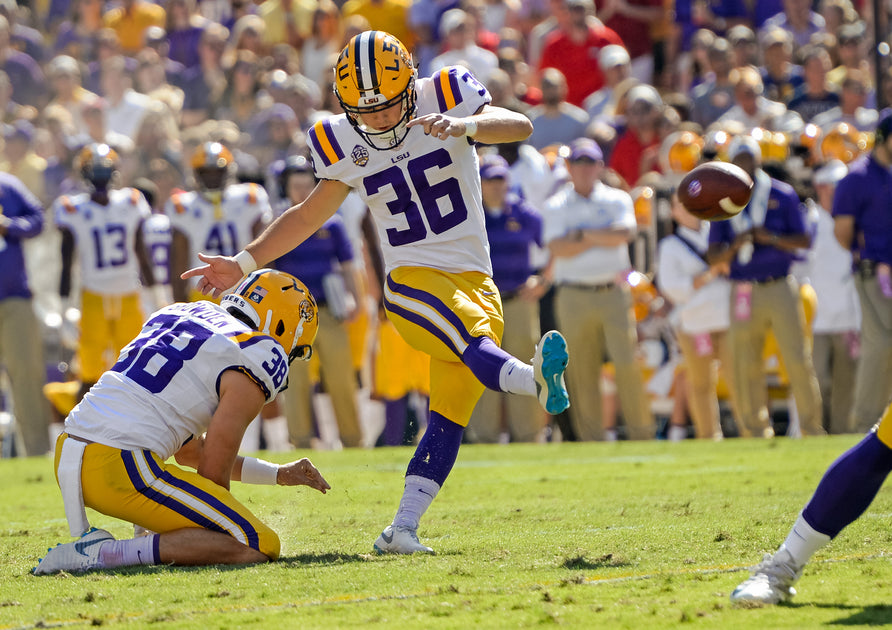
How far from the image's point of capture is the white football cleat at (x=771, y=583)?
384 centimetres

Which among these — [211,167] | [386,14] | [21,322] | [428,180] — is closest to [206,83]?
[386,14]

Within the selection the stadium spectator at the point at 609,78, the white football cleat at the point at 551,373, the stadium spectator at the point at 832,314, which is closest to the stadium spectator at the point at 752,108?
the stadium spectator at the point at 832,314

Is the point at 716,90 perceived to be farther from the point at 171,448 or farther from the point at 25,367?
the point at 171,448

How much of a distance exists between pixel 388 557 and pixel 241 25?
10581mm

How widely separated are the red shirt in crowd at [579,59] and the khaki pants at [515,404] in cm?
330

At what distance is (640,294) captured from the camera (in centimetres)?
1157

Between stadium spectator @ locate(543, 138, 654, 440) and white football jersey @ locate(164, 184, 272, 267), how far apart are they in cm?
234

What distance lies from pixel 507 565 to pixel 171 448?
4.26 feet

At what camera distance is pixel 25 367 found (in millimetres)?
10758

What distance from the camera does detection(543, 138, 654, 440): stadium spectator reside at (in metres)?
10.5

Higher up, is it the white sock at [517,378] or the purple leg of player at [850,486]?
the white sock at [517,378]

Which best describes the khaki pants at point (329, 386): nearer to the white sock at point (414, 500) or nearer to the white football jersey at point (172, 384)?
the white sock at point (414, 500)

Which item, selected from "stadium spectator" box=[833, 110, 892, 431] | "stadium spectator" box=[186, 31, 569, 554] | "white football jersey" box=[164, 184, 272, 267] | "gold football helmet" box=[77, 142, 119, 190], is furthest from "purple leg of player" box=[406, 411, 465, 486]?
"gold football helmet" box=[77, 142, 119, 190]

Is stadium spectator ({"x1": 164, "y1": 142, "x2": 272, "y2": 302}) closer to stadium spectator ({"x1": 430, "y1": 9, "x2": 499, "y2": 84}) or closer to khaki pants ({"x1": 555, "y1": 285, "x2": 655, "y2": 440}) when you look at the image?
khaki pants ({"x1": 555, "y1": 285, "x2": 655, "y2": 440})
